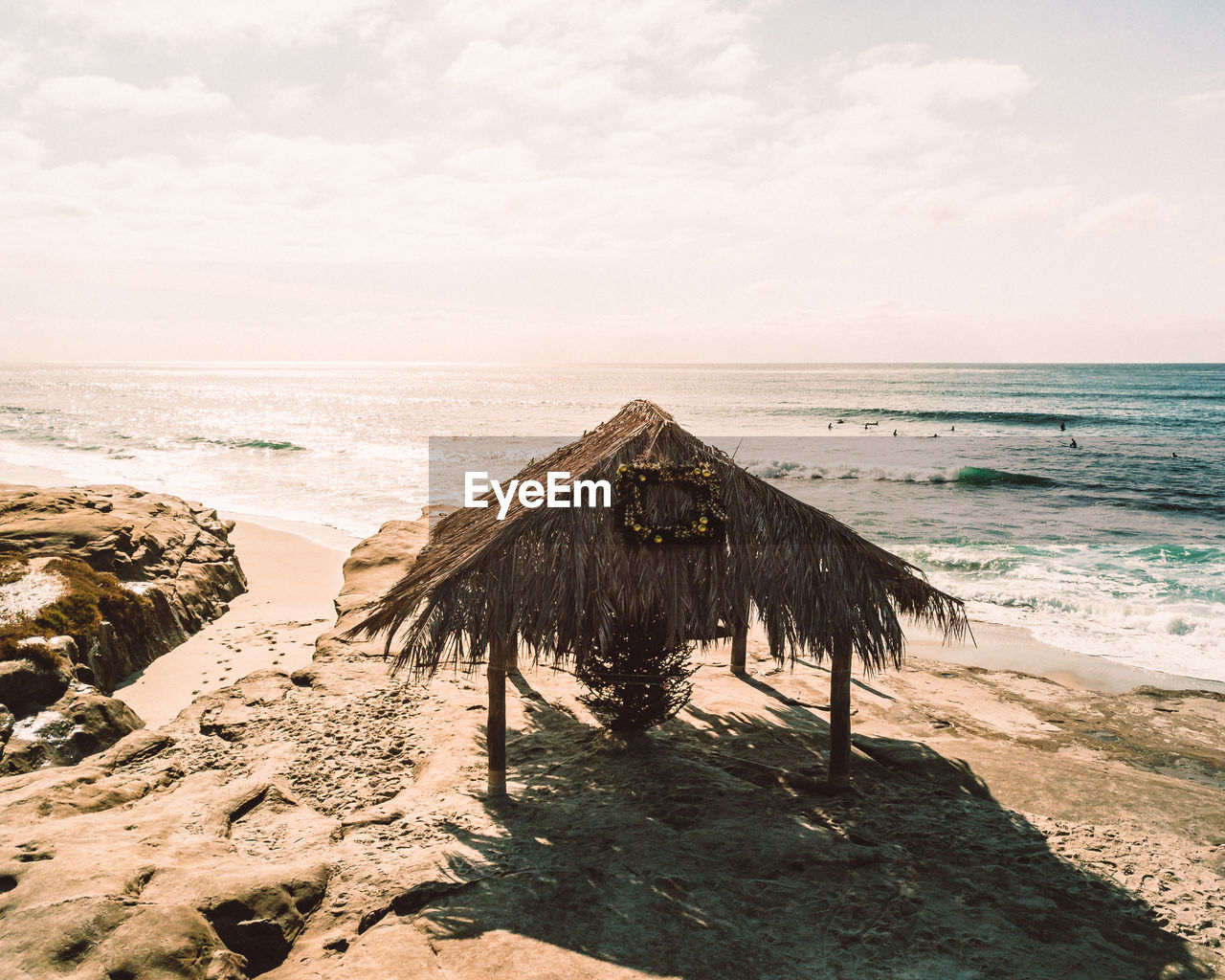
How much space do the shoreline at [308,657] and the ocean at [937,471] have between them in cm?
54

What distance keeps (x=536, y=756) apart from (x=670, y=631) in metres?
2.19

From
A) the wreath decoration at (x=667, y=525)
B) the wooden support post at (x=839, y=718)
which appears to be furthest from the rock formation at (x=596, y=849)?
the wreath decoration at (x=667, y=525)

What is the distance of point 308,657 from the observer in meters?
9.70

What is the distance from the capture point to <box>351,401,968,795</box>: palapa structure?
5562mm

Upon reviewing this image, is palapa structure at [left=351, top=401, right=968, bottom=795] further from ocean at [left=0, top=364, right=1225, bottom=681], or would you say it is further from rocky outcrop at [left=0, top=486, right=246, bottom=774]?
ocean at [left=0, top=364, right=1225, bottom=681]

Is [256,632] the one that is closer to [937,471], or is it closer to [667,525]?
[667,525]

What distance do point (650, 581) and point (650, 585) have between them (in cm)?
3

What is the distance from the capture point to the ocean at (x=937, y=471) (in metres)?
13.8

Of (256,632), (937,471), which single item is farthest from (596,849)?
(937,471)

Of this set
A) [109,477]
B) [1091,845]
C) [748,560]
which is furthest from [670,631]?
[109,477]

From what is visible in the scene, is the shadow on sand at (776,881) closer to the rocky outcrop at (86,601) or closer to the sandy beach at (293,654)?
the sandy beach at (293,654)

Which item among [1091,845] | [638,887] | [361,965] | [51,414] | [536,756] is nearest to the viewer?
[361,965]

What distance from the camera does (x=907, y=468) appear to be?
31.6 meters

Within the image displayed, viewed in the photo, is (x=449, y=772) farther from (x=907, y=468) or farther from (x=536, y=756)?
(x=907, y=468)
